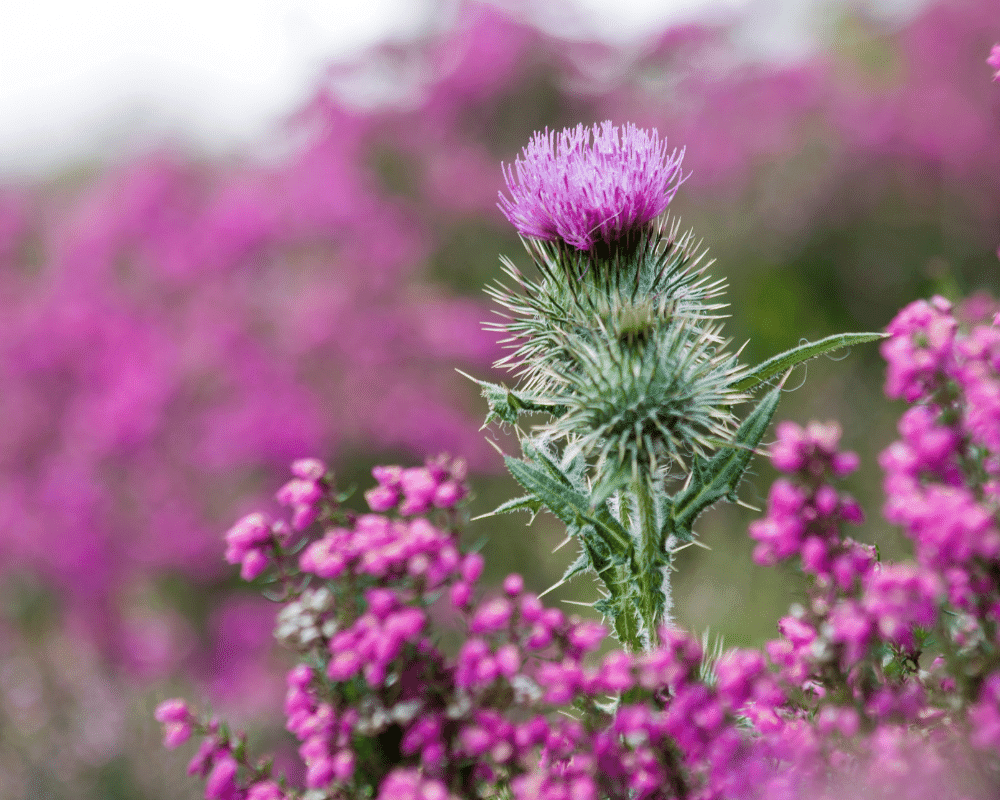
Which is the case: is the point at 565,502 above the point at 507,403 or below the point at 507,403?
below

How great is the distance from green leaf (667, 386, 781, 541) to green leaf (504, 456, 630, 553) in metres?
0.17

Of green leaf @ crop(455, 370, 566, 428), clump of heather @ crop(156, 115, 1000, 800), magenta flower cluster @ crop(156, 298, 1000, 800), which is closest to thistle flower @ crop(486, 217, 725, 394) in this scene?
green leaf @ crop(455, 370, 566, 428)

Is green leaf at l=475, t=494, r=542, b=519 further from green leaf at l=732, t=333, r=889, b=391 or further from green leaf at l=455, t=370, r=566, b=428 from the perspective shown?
green leaf at l=732, t=333, r=889, b=391

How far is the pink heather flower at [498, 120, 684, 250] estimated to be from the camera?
8.70ft

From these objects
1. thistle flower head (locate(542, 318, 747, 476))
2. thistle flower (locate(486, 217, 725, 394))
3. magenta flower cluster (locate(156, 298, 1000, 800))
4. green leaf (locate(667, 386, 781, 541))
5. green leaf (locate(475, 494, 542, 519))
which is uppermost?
thistle flower (locate(486, 217, 725, 394))

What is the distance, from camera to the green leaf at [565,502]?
7.55 ft

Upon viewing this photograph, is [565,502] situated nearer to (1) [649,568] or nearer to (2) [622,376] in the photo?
(1) [649,568]

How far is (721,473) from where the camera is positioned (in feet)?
7.61

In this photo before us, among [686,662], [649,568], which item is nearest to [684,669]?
[686,662]

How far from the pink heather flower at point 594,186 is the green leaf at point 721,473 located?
0.79m

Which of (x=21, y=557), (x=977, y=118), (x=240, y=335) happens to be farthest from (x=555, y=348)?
(x=977, y=118)

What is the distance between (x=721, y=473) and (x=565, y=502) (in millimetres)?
454

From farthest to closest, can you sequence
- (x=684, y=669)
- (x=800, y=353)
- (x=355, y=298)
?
1. (x=355, y=298)
2. (x=800, y=353)
3. (x=684, y=669)

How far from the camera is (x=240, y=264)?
23.6 feet
